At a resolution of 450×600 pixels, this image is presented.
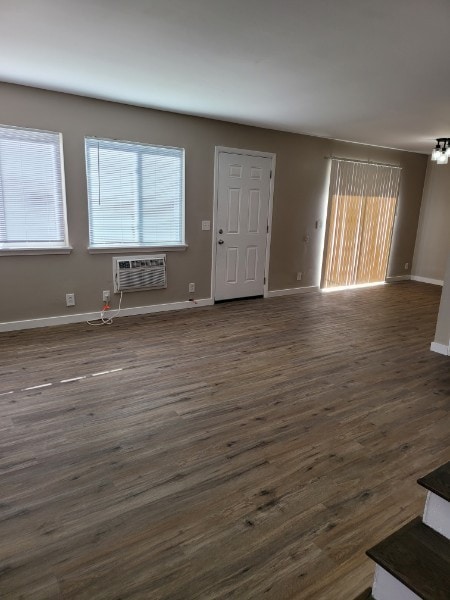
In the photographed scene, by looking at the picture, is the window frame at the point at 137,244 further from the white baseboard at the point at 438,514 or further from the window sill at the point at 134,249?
the white baseboard at the point at 438,514

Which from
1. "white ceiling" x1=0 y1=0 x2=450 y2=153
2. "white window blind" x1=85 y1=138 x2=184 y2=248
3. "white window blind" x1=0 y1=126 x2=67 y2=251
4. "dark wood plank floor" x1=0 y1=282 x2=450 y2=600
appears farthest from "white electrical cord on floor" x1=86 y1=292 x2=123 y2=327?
"white ceiling" x1=0 y1=0 x2=450 y2=153

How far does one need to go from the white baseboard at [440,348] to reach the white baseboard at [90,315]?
113 inches

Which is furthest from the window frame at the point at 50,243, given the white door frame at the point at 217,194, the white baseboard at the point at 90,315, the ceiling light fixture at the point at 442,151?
the ceiling light fixture at the point at 442,151

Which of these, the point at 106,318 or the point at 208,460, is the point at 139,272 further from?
the point at 208,460

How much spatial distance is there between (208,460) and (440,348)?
291 cm

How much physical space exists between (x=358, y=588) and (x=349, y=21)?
278 centimetres

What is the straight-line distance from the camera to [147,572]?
4.91 feet

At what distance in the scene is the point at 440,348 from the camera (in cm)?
390

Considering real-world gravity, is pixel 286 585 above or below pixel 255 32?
below

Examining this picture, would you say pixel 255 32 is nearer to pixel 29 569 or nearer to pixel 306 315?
pixel 29 569

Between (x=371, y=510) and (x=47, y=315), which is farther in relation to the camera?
(x=47, y=315)

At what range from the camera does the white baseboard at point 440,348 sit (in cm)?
386

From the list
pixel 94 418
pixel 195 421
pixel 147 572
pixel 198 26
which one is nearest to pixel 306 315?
pixel 195 421

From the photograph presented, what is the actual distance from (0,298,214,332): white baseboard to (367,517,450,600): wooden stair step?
3.92 meters
